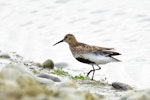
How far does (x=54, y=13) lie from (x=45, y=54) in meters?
6.85

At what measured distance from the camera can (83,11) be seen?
25984 mm

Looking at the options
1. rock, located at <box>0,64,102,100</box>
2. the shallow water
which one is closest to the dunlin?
the shallow water

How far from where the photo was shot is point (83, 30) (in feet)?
75.6

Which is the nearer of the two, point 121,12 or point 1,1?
point 121,12

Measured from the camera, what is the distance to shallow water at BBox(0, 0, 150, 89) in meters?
17.4

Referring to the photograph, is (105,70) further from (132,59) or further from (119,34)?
(119,34)

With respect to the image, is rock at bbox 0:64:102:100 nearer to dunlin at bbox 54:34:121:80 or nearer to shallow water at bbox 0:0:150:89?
dunlin at bbox 54:34:121:80

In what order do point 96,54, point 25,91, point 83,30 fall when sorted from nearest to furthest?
1. point 25,91
2. point 96,54
3. point 83,30

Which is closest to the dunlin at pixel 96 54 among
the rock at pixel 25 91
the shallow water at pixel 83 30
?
the shallow water at pixel 83 30

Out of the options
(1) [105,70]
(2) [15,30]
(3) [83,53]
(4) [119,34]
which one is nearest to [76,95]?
(3) [83,53]

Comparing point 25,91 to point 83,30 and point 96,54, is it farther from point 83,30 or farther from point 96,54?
point 83,30

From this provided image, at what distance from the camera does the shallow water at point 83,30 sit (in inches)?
686

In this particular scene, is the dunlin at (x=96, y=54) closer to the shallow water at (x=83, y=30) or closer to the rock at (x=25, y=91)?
the shallow water at (x=83, y=30)

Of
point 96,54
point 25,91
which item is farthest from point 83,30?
point 25,91
